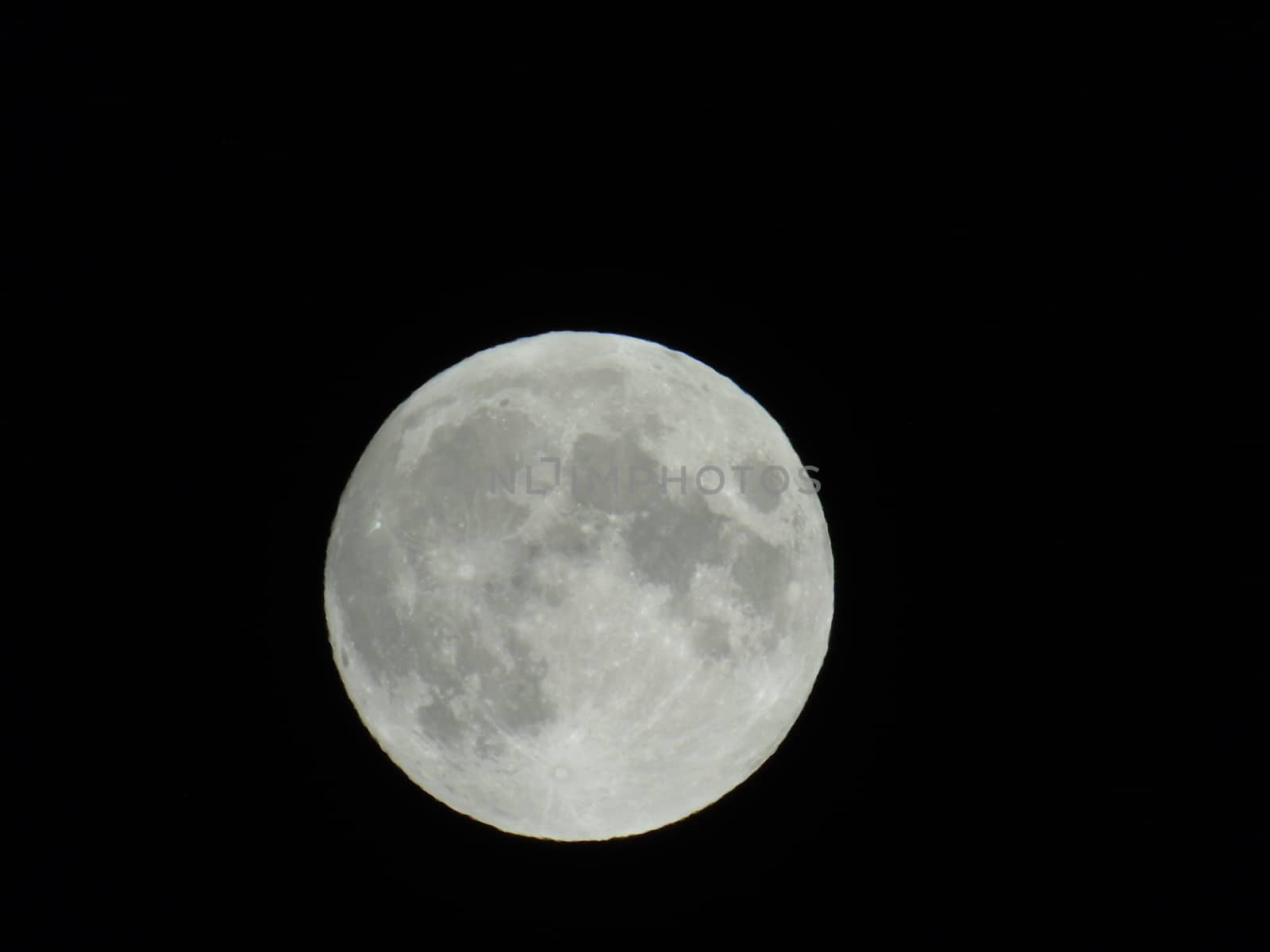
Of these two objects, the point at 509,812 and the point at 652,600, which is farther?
the point at 509,812

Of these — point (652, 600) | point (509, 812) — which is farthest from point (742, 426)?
point (509, 812)

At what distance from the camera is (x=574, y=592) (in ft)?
11.9

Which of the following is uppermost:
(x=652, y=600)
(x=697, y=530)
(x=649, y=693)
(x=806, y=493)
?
(x=806, y=493)

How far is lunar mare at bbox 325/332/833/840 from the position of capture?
3.68 metres

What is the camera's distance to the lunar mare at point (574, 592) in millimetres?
3676

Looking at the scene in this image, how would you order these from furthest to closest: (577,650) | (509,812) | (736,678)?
(509,812) → (736,678) → (577,650)

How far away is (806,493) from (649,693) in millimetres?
1192

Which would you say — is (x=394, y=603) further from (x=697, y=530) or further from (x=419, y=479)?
(x=697, y=530)

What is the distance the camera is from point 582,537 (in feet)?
12.0

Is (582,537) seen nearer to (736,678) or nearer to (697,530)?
(697,530)

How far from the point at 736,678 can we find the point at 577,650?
66 centimetres

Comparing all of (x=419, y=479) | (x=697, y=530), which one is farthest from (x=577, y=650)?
(x=419, y=479)

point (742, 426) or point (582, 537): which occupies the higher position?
point (742, 426)

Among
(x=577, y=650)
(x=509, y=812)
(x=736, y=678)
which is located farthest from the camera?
(x=509, y=812)
